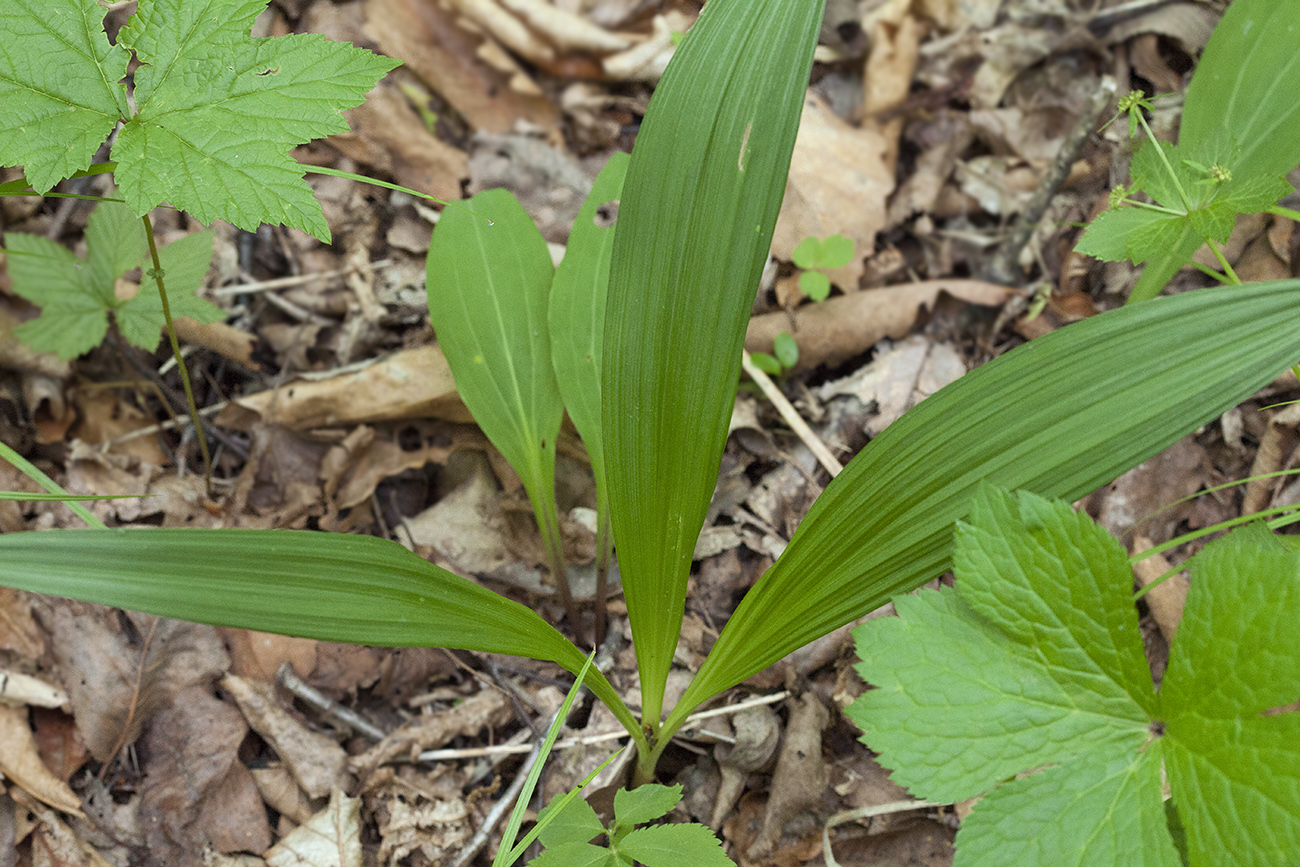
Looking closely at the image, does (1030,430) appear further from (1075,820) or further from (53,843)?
(53,843)

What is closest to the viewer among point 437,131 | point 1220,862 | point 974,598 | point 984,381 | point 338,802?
point 1220,862

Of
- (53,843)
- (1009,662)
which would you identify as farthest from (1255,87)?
(53,843)

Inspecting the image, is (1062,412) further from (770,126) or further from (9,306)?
(9,306)

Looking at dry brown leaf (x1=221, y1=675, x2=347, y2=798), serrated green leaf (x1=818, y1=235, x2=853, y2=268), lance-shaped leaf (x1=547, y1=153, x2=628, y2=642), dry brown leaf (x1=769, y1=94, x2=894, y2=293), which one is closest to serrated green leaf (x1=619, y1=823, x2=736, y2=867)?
lance-shaped leaf (x1=547, y1=153, x2=628, y2=642)

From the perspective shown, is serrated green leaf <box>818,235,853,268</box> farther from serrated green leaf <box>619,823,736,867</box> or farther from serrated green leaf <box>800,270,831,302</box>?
serrated green leaf <box>619,823,736,867</box>

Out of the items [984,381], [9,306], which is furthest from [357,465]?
[984,381]

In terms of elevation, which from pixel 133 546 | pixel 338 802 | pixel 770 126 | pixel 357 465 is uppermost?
pixel 770 126
